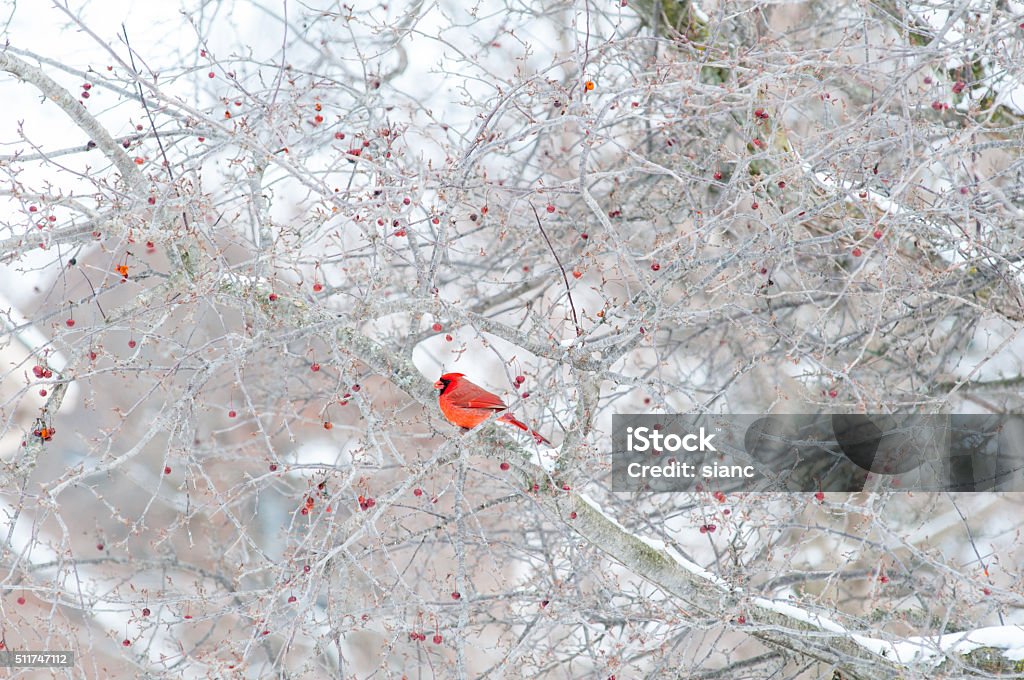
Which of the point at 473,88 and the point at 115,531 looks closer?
the point at 473,88

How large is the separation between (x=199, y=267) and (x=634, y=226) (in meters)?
2.99

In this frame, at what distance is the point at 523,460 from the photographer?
3990 millimetres

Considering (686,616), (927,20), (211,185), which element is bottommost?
(686,616)

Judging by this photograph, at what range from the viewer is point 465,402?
13.0 feet

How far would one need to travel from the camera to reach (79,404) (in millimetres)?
10156

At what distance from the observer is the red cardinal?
390 cm

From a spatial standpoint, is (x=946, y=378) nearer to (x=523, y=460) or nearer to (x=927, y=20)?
(x=927, y=20)

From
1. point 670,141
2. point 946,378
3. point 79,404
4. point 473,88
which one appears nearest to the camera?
point 670,141

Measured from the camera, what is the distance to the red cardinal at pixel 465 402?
3902 millimetres

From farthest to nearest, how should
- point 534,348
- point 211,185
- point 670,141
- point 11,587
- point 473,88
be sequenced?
1. point 211,185
2. point 473,88
3. point 670,141
4. point 534,348
5. point 11,587

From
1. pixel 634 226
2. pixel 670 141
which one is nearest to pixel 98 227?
pixel 670 141

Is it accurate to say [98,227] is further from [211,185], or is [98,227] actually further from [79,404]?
[79,404]

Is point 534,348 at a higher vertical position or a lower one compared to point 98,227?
lower

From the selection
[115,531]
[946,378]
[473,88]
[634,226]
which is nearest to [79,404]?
[115,531]
